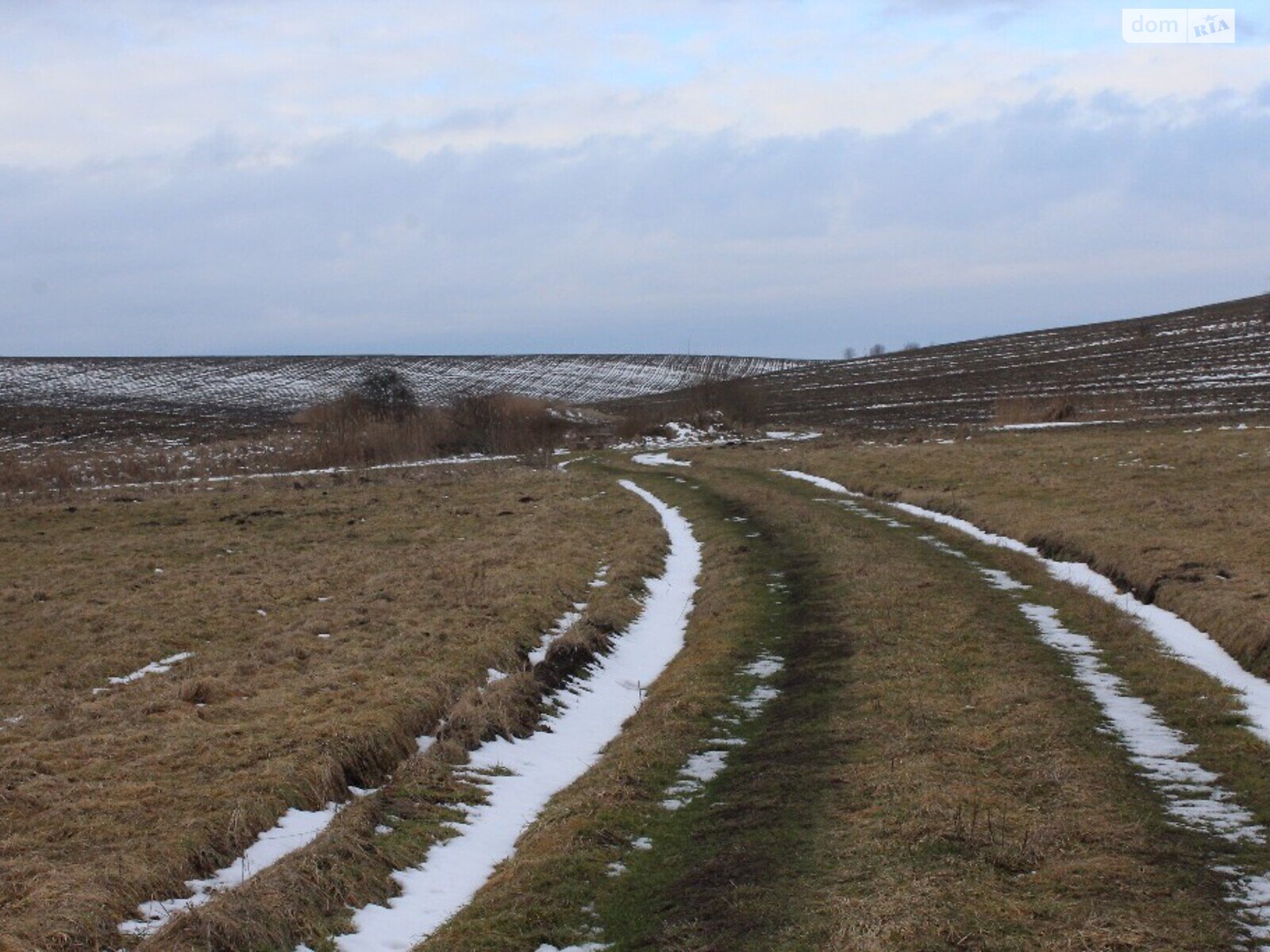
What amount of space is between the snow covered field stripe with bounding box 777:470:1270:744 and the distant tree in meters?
58.2

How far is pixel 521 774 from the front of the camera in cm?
1067

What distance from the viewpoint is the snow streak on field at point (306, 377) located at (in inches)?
4309

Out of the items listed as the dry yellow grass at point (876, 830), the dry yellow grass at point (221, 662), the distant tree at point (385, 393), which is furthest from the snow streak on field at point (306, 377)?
the dry yellow grass at point (876, 830)

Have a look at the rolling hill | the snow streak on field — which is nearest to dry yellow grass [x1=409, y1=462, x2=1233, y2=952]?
the rolling hill

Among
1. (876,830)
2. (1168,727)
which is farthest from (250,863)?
(1168,727)

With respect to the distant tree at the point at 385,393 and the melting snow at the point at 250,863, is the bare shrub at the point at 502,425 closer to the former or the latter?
the distant tree at the point at 385,393

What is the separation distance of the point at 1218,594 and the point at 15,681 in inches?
625

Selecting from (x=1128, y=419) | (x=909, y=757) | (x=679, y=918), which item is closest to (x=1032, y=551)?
(x=909, y=757)

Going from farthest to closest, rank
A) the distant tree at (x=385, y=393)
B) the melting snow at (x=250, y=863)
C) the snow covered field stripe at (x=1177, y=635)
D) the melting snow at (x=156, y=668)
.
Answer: the distant tree at (x=385, y=393)
the melting snow at (x=156, y=668)
the snow covered field stripe at (x=1177, y=635)
the melting snow at (x=250, y=863)

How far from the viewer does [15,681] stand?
14406mm

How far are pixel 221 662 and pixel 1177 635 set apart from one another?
12354 mm

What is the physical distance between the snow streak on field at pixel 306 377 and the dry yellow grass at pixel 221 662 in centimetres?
6839

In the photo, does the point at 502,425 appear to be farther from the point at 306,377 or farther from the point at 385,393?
the point at 306,377

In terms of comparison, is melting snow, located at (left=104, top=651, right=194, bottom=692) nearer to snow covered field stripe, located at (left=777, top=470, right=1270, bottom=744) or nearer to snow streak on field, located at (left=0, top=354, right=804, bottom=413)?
snow covered field stripe, located at (left=777, top=470, right=1270, bottom=744)
